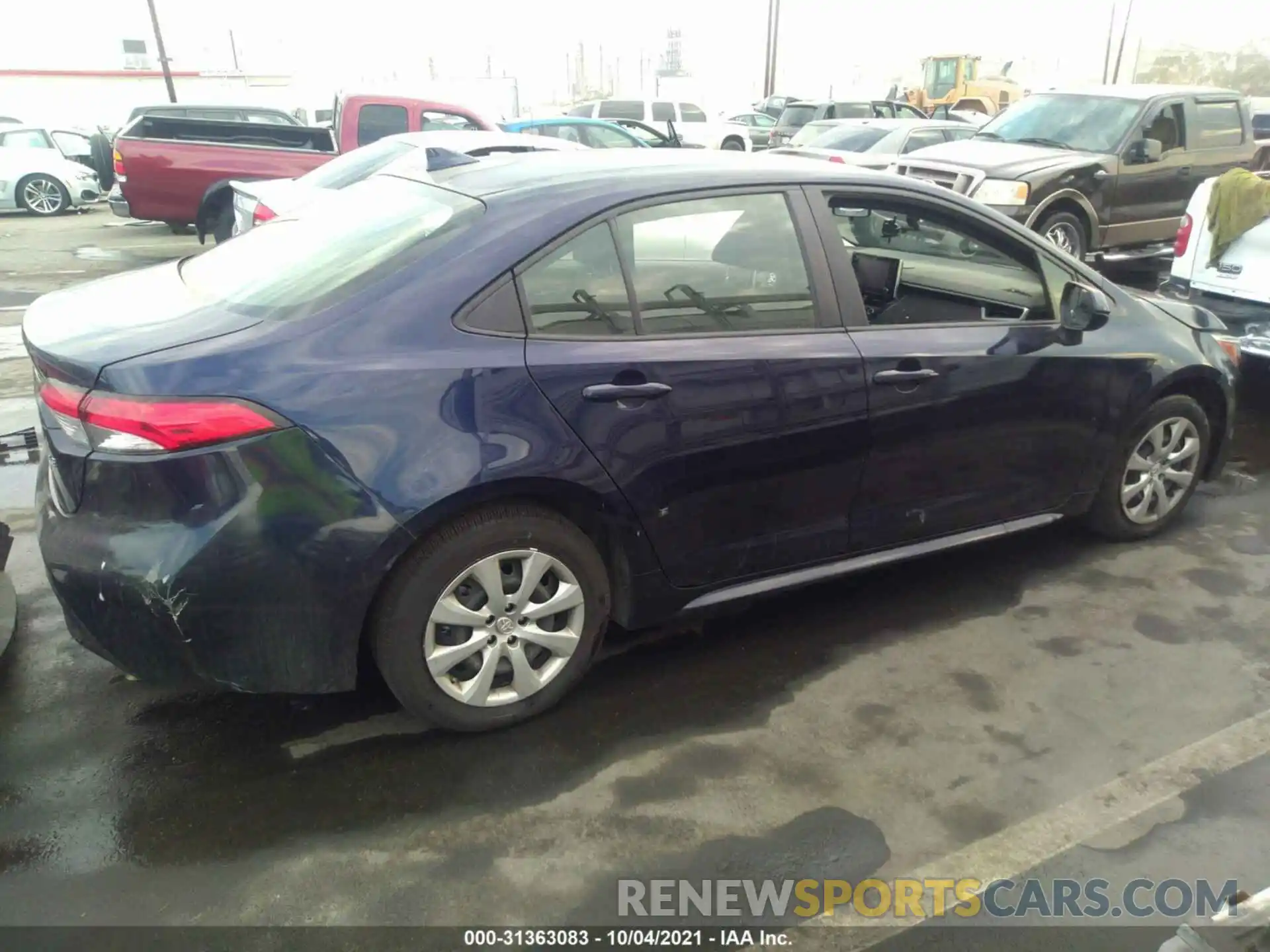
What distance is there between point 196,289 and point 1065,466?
325 centimetres

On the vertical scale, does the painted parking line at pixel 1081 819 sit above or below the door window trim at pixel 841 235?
below

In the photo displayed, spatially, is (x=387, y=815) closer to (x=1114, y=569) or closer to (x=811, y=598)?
(x=811, y=598)

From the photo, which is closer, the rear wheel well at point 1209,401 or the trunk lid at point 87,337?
the trunk lid at point 87,337

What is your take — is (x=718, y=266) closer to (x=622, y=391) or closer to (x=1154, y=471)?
(x=622, y=391)

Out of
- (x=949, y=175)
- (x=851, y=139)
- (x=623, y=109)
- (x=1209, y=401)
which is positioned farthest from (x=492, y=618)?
(x=623, y=109)

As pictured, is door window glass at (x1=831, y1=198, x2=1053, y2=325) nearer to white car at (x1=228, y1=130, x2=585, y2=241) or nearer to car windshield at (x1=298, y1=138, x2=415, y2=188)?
white car at (x1=228, y1=130, x2=585, y2=241)

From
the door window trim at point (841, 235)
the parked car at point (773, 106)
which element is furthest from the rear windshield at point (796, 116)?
the door window trim at point (841, 235)

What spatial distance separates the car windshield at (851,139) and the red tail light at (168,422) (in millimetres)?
12492

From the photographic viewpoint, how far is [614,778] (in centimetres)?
282

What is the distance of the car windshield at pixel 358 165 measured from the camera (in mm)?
7586

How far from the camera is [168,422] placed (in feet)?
7.93

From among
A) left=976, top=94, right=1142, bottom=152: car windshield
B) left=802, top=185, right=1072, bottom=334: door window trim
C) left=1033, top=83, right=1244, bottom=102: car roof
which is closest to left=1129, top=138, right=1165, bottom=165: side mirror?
left=976, top=94, right=1142, bottom=152: car windshield

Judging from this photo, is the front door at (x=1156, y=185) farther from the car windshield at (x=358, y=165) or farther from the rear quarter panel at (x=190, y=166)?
the rear quarter panel at (x=190, y=166)

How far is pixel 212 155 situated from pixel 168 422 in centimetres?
999
